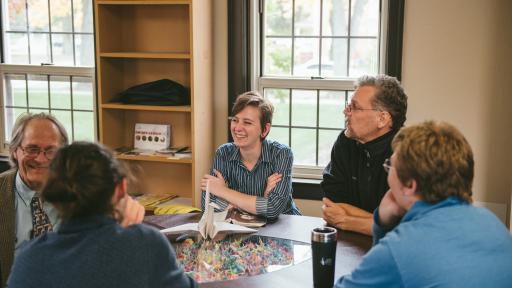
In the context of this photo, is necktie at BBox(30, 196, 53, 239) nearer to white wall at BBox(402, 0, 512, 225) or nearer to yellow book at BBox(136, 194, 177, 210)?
yellow book at BBox(136, 194, 177, 210)

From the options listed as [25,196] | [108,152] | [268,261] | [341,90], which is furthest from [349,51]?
[108,152]

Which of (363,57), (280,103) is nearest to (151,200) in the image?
(280,103)

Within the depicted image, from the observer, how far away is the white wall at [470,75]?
137 inches

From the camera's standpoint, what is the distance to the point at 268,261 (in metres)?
2.06

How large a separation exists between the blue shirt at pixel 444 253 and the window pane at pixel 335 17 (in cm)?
247

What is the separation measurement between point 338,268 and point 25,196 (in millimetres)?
1093

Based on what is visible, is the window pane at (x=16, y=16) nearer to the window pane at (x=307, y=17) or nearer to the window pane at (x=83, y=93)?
the window pane at (x=83, y=93)

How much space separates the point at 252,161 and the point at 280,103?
3.64 feet

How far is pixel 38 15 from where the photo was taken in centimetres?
432

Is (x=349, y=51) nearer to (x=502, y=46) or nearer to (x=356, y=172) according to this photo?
(x=502, y=46)

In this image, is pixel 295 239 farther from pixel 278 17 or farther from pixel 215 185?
pixel 278 17

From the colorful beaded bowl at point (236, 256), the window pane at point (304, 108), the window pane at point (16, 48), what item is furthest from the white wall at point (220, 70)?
the colorful beaded bowl at point (236, 256)

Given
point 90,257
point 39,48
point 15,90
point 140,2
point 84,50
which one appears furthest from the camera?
point 15,90

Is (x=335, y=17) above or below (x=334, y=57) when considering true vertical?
above
